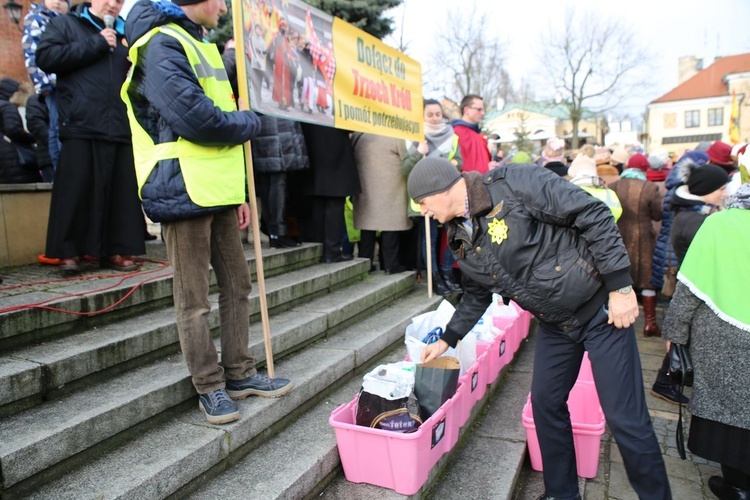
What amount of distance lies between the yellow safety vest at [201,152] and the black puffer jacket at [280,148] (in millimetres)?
2375

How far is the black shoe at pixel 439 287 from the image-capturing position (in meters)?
5.67

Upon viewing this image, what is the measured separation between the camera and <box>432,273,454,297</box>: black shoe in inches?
223

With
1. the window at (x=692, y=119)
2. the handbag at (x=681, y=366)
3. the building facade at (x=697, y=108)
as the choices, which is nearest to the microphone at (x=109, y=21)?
the handbag at (x=681, y=366)

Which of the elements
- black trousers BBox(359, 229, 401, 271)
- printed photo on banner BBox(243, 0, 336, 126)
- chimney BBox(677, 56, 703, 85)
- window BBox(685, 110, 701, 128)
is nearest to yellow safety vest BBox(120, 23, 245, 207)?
printed photo on banner BBox(243, 0, 336, 126)

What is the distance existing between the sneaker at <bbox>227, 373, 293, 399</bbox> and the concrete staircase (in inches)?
1.8

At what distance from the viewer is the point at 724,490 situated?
9.78 feet

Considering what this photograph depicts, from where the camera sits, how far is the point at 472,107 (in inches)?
248

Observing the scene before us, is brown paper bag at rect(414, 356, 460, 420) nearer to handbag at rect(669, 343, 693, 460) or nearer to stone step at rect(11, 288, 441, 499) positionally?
stone step at rect(11, 288, 441, 499)

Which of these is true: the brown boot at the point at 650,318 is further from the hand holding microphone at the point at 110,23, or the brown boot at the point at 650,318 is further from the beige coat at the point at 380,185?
the hand holding microphone at the point at 110,23

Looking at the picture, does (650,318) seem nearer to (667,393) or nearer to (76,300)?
(667,393)

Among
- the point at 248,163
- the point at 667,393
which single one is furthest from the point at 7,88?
the point at 667,393

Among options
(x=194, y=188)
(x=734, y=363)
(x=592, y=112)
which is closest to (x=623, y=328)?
(x=734, y=363)

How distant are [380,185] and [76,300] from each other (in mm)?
3375

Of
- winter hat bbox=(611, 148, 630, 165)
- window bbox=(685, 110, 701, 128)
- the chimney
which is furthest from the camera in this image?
the chimney
